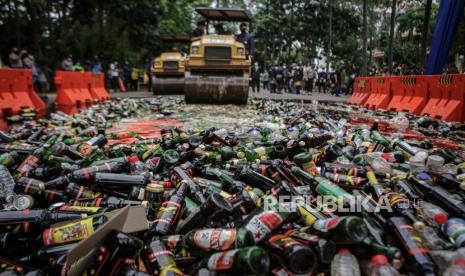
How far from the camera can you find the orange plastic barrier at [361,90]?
14455 mm

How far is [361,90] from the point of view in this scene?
1557cm

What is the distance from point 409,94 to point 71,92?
11356 mm

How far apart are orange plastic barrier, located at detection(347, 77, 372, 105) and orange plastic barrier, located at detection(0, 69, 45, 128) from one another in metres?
11.3

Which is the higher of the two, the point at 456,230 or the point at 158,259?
the point at 456,230

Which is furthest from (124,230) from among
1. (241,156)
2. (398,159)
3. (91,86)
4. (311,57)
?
(311,57)

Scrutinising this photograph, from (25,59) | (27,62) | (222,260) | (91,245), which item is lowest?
(222,260)

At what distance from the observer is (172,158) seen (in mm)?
4082

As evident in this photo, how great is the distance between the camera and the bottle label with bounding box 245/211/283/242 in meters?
2.24

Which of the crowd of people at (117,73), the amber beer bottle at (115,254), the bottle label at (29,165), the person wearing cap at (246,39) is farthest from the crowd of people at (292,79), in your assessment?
the amber beer bottle at (115,254)

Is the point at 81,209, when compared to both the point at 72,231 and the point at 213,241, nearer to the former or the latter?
the point at 72,231

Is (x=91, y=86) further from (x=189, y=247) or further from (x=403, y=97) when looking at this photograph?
(x=189, y=247)

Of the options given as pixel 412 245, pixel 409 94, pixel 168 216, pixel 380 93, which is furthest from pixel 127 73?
pixel 412 245


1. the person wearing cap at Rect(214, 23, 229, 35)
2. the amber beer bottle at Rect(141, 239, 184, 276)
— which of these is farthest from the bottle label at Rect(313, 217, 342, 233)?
the person wearing cap at Rect(214, 23, 229, 35)

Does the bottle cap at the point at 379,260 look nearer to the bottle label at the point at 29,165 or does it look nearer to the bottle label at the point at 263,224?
the bottle label at the point at 263,224
